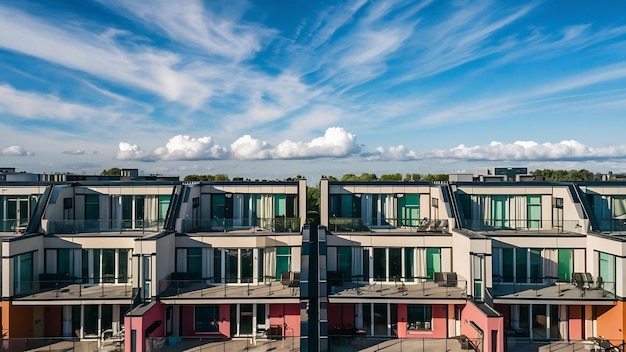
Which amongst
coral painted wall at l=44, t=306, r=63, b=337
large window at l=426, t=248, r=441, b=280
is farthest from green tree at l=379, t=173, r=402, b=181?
coral painted wall at l=44, t=306, r=63, b=337

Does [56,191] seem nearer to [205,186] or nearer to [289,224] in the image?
[205,186]

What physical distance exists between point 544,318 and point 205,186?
826 inches

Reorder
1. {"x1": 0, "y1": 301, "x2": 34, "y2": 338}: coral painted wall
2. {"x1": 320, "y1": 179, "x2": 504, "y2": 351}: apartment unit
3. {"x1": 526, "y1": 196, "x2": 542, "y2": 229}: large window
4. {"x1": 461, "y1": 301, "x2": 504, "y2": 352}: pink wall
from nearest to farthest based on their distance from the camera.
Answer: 1. {"x1": 461, "y1": 301, "x2": 504, "y2": 352}: pink wall
2. {"x1": 0, "y1": 301, "x2": 34, "y2": 338}: coral painted wall
3. {"x1": 320, "y1": 179, "x2": 504, "y2": 351}: apartment unit
4. {"x1": 526, "y1": 196, "x2": 542, "y2": 229}: large window

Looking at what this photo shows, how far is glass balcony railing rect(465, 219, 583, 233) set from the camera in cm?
2384

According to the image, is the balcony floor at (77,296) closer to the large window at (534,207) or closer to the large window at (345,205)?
the large window at (345,205)

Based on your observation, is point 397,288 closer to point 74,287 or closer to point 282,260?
point 282,260

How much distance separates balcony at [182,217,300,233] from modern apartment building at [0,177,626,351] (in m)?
0.09

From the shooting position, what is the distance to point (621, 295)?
2012 cm

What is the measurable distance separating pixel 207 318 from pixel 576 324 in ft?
64.7

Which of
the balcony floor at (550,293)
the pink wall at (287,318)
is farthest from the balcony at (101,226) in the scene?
the balcony floor at (550,293)

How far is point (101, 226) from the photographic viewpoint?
80.8ft

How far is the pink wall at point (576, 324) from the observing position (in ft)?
72.2

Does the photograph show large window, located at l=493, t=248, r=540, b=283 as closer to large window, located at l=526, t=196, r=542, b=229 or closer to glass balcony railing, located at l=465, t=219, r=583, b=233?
glass balcony railing, located at l=465, t=219, r=583, b=233

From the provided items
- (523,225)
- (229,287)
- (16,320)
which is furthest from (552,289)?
(16,320)
